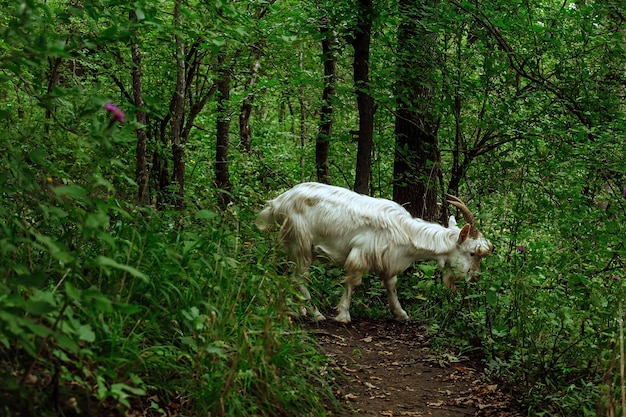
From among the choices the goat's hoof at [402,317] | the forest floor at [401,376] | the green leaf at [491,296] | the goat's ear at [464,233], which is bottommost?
the forest floor at [401,376]

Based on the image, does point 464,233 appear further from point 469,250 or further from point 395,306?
point 395,306

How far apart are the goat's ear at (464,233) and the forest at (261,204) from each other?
48cm

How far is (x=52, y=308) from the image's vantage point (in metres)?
2.64

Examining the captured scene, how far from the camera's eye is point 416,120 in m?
9.18

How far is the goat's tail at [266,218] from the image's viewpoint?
7.45 meters

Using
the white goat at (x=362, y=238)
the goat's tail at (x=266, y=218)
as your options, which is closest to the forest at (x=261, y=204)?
the goat's tail at (x=266, y=218)

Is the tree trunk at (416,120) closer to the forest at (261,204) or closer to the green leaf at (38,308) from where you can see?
the forest at (261,204)

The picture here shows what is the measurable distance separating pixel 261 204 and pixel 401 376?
398cm

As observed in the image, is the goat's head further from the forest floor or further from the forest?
the forest floor

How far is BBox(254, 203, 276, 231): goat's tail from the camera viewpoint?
7453 millimetres

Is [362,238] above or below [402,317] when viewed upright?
above

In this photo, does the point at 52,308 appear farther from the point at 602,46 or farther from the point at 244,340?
the point at 602,46

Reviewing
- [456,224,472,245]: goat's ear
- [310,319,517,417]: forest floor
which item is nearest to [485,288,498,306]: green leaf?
[310,319,517,417]: forest floor

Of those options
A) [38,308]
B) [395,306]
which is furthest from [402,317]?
[38,308]
